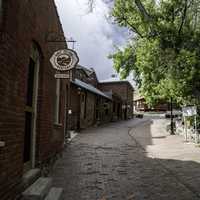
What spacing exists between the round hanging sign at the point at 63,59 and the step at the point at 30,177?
2.89 m

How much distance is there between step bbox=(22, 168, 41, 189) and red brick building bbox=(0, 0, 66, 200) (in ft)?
0.55

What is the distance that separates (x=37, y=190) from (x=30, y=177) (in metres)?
0.55

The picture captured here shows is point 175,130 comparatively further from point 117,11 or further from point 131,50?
point 117,11

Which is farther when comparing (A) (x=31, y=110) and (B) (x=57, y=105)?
(B) (x=57, y=105)

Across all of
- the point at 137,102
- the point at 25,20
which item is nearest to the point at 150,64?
the point at 25,20

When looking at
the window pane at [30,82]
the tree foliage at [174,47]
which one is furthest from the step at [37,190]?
the tree foliage at [174,47]

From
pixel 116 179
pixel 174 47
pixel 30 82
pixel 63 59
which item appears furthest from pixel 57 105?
pixel 174 47

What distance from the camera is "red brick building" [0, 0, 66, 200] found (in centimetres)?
416

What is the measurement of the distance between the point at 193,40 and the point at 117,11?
10.6 m

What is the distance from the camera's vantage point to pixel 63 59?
317 inches

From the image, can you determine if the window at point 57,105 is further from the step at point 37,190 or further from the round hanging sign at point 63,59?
the step at point 37,190

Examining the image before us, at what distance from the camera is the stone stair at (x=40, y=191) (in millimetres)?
4948

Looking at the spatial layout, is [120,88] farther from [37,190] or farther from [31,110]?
[37,190]

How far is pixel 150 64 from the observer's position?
14031 millimetres
